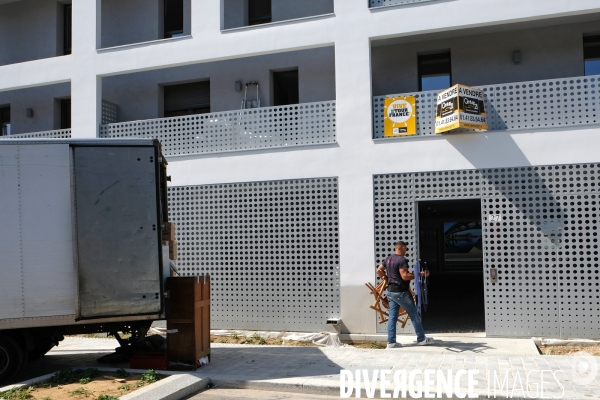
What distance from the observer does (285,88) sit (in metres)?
15.3

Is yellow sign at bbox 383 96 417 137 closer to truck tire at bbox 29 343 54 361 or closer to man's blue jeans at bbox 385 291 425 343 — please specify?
man's blue jeans at bbox 385 291 425 343

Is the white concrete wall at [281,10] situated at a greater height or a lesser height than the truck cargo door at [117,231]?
greater

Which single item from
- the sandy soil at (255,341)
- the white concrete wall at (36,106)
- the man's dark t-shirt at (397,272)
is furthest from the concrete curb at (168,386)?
the white concrete wall at (36,106)

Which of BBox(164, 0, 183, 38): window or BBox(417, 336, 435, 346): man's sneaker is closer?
BBox(417, 336, 435, 346): man's sneaker

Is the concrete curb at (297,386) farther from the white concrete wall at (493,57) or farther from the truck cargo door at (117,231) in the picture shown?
the white concrete wall at (493,57)

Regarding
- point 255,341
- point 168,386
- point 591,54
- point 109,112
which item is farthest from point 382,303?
point 109,112

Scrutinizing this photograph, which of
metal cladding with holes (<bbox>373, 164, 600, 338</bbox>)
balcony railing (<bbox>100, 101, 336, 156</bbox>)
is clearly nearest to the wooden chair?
metal cladding with holes (<bbox>373, 164, 600, 338</bbox>)

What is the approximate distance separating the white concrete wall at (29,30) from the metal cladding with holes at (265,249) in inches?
289

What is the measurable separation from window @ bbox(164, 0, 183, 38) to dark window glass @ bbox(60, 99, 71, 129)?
12.3 feet

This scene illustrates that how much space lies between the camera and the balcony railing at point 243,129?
41.4 ft

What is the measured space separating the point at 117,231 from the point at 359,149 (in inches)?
219

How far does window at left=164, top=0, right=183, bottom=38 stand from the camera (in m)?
16.4

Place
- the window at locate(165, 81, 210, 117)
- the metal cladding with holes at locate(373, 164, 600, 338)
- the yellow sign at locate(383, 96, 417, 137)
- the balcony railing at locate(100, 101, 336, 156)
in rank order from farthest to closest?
1. the window at locate(165, 81, 210, 117)
2. the balcony railing at locate(100, 101, 336, 156)
3. the yellow sign at locate(383, 96, 417, 137)
4. the metal cladding with holes at locate(373, 164, 600, 338)

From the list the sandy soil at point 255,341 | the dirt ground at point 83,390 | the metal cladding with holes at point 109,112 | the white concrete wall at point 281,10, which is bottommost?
the sandy soil at point 255,341
